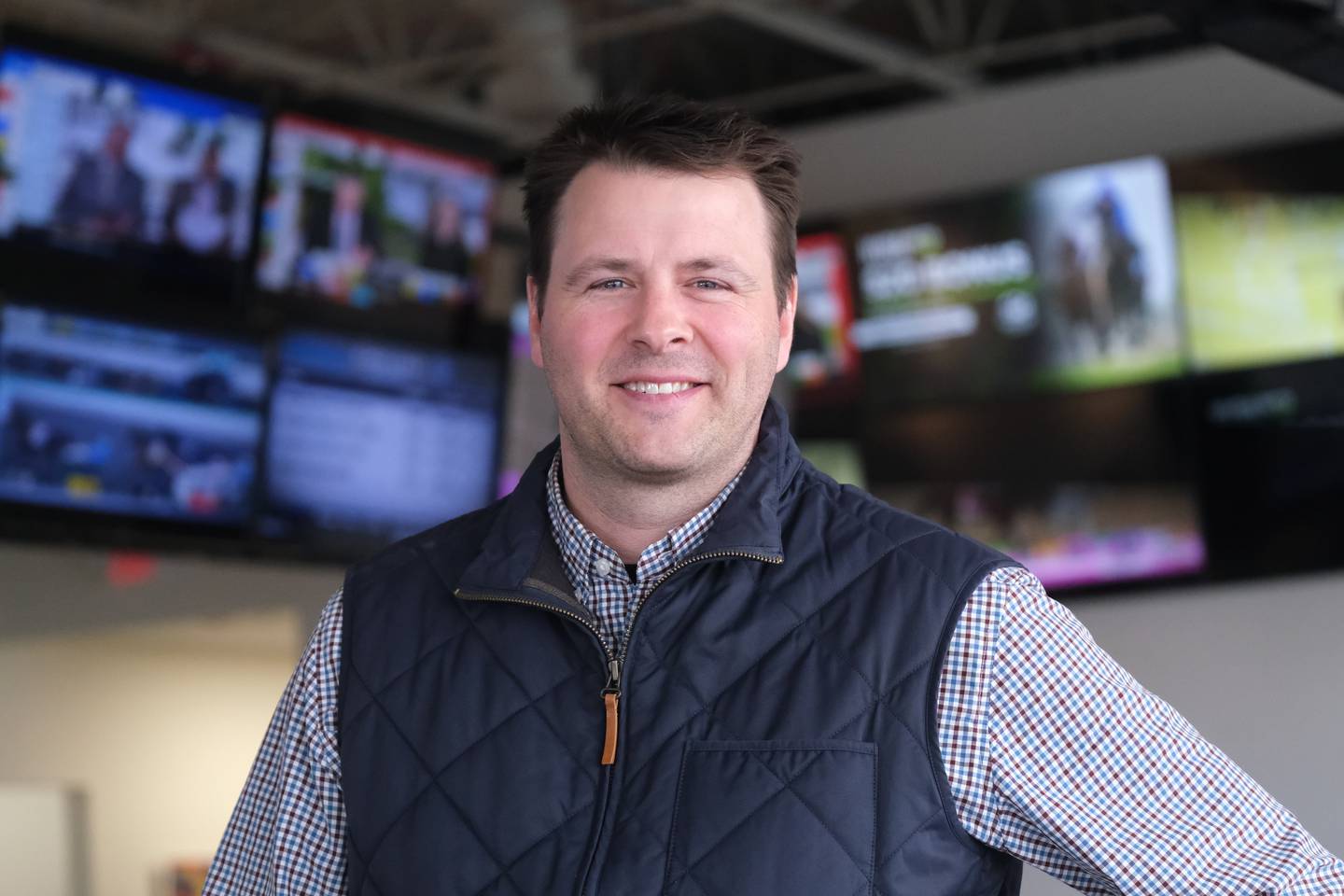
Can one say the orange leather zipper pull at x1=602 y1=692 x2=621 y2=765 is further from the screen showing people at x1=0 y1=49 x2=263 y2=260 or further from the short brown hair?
the screen showing people at x1=0 y1=49 x2=263 y2=260

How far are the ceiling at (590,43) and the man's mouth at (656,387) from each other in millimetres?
5404

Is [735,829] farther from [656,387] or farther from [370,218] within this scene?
[370,218]

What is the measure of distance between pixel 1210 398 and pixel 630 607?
4194mm

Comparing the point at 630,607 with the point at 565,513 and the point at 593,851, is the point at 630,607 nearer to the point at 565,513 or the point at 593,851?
the point at 565,513

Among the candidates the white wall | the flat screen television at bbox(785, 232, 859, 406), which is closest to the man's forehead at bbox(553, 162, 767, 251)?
the white wall

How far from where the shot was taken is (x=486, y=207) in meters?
4.80

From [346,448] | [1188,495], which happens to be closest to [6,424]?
[346,448]

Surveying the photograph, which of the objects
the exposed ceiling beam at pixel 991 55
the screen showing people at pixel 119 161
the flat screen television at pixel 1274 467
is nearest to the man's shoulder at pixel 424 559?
the screen showing people at pixel 119 161

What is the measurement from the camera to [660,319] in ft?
4.78

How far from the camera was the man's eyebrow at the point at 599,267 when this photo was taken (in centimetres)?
149

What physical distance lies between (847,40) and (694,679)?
6.21 m

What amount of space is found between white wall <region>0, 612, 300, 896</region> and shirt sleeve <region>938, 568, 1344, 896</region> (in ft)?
12.4

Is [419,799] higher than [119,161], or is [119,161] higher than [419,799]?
[119,161]

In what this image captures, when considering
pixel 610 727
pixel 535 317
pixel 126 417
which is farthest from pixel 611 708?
pixel 126 417
